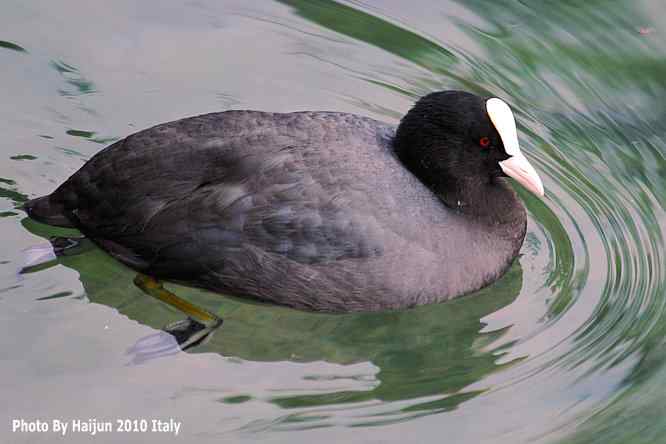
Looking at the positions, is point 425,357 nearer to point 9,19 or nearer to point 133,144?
point 133,144

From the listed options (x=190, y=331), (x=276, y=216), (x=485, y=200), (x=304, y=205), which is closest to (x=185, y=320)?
(x=190, y=331)

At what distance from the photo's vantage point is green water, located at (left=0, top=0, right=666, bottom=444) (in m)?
5.12

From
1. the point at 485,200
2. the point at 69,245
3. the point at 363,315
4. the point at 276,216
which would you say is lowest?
the point at 69,245

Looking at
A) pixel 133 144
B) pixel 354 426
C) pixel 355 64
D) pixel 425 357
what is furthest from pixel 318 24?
pixel 354 426

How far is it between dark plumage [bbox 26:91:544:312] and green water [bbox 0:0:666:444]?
0.26 m

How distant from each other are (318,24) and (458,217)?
8.03ft

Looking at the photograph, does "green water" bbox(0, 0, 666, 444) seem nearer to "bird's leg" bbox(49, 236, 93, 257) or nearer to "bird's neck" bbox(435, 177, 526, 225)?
"bird's leg" bbox(49, 236, 93, 257)

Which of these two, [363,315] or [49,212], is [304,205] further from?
[49,212]

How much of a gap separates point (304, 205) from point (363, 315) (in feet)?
2.11

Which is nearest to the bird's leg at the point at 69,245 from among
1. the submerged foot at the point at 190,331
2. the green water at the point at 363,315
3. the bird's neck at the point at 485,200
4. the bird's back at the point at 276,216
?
the green water at the point at 363,315

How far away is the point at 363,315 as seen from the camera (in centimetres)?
565

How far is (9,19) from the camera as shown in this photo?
744 centimetres

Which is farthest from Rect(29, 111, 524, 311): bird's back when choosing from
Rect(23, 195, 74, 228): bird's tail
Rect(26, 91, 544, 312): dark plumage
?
Rect(23, 195, 74, 228): bird's tail

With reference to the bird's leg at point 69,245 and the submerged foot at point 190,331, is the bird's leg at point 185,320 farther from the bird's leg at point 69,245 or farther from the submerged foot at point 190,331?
the bird's leg at point 69,245
